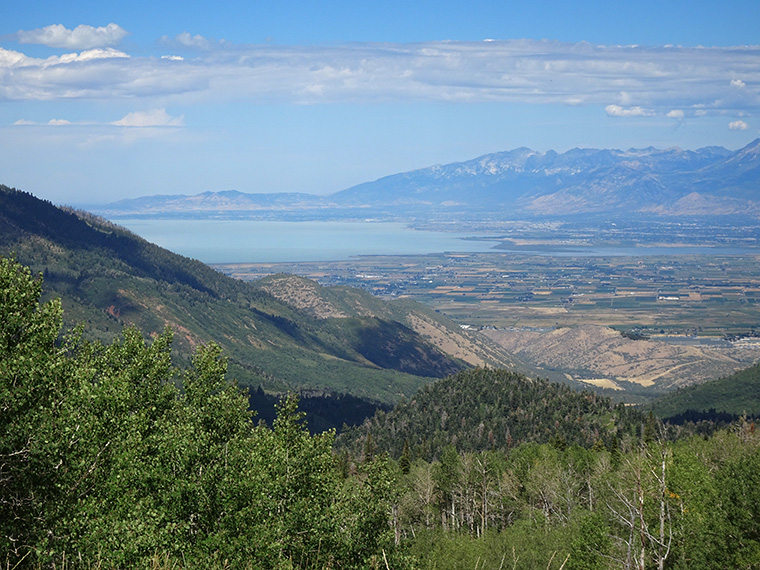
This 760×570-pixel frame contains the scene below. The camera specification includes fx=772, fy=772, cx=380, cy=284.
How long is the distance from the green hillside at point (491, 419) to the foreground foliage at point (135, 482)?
330ft

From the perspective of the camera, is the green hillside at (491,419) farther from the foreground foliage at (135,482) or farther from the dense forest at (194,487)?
the foreground foliage at (135,482)

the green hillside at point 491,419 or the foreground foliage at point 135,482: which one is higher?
the foreground foliage at point 135,482

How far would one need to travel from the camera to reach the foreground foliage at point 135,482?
2398 centimetres

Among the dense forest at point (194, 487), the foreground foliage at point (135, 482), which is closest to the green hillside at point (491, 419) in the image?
the dense forest at point (194, 487)

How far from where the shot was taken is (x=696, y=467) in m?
62.0

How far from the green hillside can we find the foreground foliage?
100557mm

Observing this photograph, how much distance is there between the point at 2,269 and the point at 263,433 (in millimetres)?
14427

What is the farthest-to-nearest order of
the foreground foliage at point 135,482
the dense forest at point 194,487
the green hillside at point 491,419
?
the green hillside at point 491,419 < the dense forest at point 194,487 < the foreground foliage at point 135,482

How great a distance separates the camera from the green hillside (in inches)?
5965

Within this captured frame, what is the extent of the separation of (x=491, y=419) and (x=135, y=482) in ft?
474

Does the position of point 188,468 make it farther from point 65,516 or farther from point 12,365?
point 12,365

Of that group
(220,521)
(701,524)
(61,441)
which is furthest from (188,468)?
(701,524)

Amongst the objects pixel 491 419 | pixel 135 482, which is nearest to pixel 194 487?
pixel 135 482

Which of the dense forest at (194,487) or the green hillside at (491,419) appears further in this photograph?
the green hillside at (491,419)
